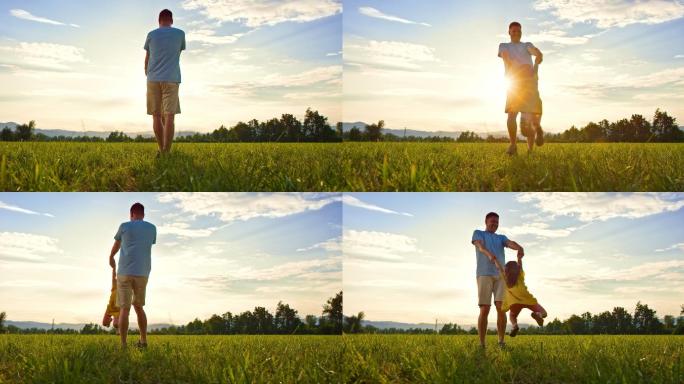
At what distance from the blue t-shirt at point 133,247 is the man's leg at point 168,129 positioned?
56.9 inches

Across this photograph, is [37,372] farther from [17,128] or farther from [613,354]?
[17,128]

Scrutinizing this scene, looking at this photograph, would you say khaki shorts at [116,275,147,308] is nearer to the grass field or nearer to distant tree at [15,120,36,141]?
the grass field

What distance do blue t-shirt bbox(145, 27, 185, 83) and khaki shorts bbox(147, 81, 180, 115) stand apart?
0.08 meters

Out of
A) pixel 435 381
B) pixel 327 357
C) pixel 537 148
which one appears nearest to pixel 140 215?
pixel 327 357

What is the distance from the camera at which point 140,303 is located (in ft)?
23.1

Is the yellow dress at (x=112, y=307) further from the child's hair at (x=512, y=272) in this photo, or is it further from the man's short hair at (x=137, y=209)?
the child's hair at (x=512, y=272)

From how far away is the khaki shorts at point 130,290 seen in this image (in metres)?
6.97

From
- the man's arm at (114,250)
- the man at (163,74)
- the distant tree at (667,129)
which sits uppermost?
the distant tree at (667,129)

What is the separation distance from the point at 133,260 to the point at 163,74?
106 inches

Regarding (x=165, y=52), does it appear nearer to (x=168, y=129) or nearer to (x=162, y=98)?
(x=162, y=98)

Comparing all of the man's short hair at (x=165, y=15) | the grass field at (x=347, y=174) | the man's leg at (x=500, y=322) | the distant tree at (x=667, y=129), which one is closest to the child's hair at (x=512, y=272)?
the man's leg at (x=500, y=322)

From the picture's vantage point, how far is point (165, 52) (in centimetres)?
817

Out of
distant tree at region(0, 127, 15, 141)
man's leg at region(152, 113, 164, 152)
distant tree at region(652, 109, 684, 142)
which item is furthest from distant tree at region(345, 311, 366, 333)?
distant tree at region(652, 109, 684, 142)

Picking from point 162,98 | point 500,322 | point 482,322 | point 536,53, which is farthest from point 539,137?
point 162,98
